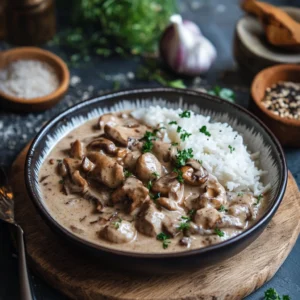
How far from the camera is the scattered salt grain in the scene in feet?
15.7

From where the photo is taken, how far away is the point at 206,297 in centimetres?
301

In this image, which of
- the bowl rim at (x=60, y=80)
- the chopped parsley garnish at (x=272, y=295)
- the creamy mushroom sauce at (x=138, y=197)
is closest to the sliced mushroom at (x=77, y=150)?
the creamy mushroom sauce at (x=138, y=197)

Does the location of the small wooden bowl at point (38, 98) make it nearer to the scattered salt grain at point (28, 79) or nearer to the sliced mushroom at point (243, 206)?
the scattered salt grain at point (28, 79)

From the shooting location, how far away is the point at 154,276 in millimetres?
3100

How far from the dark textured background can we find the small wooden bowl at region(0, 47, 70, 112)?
3.8 inches

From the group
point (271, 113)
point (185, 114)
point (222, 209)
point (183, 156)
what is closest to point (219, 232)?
point (222, 209)

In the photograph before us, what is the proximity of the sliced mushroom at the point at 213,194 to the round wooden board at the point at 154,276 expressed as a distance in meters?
0.36

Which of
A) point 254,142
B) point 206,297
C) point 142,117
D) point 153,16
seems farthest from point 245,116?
point 153,16

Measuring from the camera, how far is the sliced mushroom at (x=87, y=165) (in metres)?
3.41

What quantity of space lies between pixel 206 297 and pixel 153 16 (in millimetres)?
3559

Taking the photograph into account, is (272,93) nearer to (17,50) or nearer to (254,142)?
(254,142)

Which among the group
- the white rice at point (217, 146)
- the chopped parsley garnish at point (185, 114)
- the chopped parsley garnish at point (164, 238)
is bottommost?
the white rice at point (217, 146)

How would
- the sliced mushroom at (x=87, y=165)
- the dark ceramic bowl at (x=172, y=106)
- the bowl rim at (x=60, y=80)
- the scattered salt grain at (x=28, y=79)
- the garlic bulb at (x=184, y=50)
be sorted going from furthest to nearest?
the garlic bulb at (x=184, y=50) → the scattered salt grain at (x=28, y=79) → the bowl rim at (x=60, y=80) → the sliced mushroom at (x=87, y=165) → the dark ceramic bowl at (x=172, y=106)

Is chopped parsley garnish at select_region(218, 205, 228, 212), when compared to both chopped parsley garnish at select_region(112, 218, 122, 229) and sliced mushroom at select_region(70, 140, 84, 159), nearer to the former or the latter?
chopped parsley garnish at select_region(112, 218, 122, 229)
